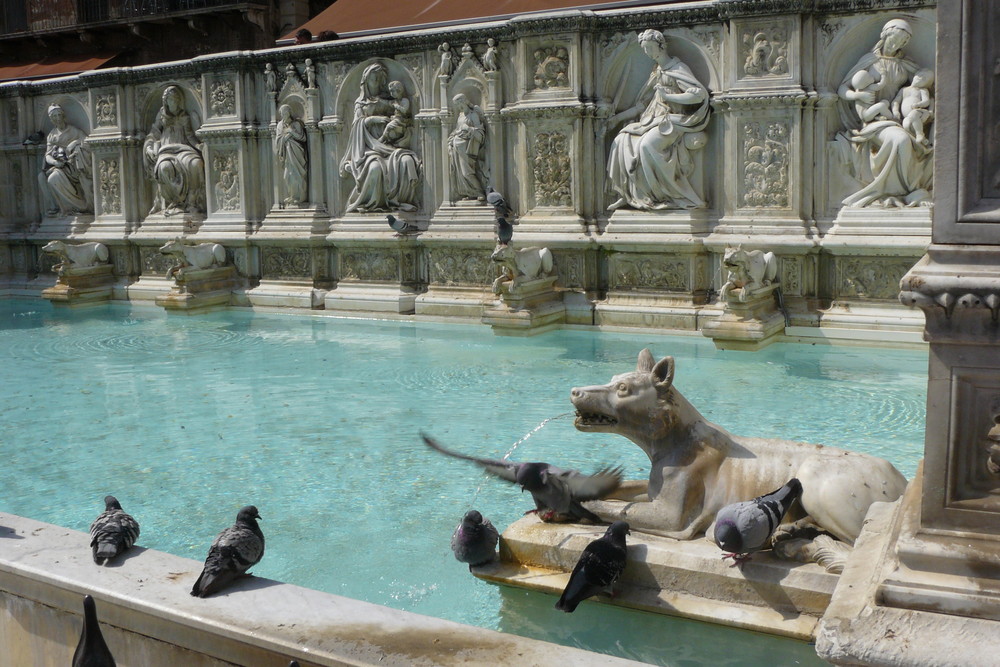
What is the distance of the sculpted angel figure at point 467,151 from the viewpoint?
11.4 m

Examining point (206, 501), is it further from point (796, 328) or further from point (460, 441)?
point (796, 328)

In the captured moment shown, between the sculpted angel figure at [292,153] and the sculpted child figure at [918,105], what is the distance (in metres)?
6.61

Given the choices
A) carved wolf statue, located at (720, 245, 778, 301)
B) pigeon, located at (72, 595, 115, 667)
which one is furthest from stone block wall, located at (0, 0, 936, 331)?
pigeon, located at (72, 595, 115, 667)

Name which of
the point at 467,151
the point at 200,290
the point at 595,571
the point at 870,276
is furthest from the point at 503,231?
the point at 595,571

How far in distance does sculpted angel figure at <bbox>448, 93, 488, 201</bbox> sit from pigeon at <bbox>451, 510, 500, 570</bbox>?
762 cm

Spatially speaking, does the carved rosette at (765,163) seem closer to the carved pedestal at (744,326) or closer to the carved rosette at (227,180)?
the carved pedestal at (744,326)

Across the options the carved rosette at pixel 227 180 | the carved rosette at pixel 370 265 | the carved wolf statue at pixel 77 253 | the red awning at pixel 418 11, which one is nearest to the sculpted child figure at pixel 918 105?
the red awning at pixel 418 11

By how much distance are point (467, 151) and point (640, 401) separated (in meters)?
7.61

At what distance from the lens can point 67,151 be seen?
49.0 feet

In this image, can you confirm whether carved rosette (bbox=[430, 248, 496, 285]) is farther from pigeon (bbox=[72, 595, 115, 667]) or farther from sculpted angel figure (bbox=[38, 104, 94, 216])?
pigeon (bbox=[72, 595, 115, 667])

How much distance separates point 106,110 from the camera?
567 inches

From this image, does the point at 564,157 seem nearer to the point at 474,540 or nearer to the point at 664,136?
the point at 664,136

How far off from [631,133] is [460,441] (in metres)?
4.84

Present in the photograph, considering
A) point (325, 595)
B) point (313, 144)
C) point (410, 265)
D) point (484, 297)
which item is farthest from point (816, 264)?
point (325, 595)
